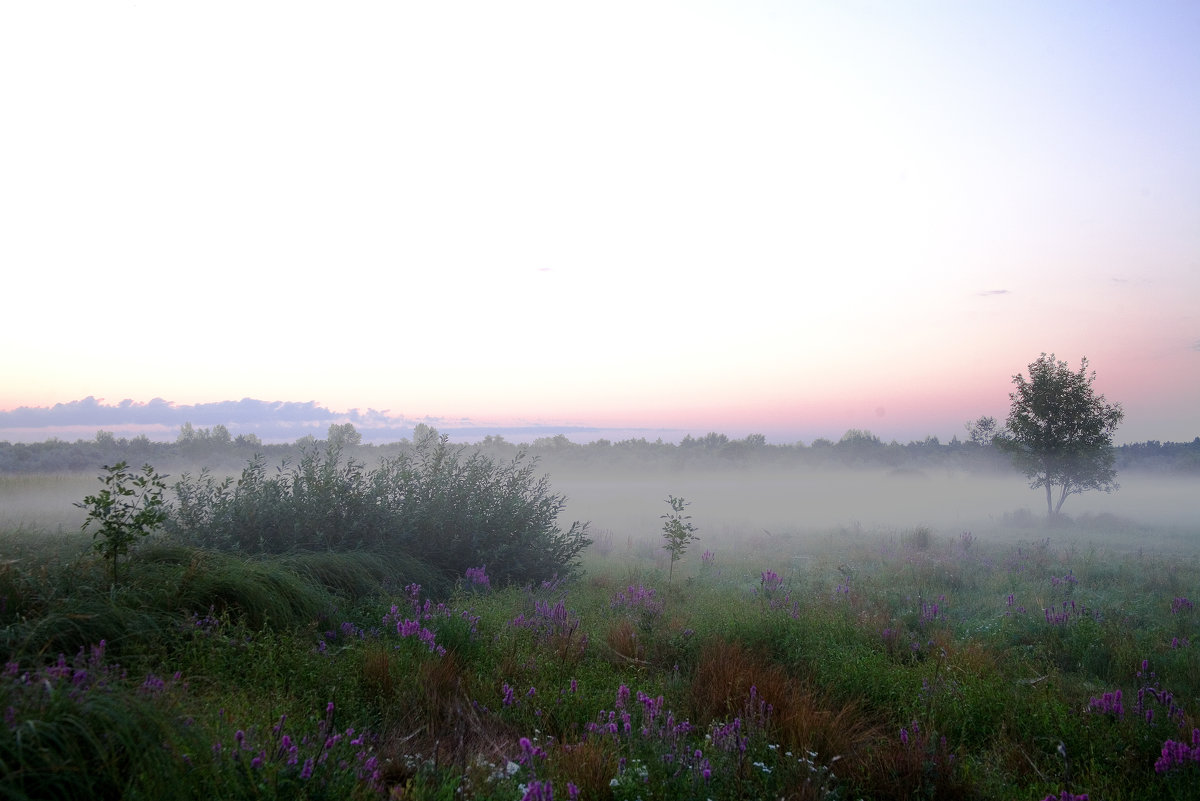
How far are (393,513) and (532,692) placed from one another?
5.51 metres

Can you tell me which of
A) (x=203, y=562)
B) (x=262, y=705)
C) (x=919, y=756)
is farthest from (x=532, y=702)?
(x=203, y=562)

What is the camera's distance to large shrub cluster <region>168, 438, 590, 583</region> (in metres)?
8.30

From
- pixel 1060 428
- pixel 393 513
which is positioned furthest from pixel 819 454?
pixel 393 513

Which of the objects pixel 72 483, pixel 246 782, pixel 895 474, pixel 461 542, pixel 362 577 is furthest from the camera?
pixel 895 474

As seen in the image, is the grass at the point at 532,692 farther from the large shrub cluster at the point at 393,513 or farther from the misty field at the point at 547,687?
the large shrub cluster at the point at 393,513

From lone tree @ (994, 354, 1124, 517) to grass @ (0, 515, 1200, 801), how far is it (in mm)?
24247

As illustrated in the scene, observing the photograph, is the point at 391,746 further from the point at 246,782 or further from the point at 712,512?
the point at 712,512

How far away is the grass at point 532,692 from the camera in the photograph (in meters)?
2.91

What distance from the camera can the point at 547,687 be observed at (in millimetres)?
4695

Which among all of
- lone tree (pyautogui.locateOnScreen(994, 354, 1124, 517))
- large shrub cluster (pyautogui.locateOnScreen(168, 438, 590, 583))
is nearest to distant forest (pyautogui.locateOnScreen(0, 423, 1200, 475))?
lone tree (pyautogui.locateOnScreen(994, 354, 1124, 517))

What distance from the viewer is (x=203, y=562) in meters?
5.76

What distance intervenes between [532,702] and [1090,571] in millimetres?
13509

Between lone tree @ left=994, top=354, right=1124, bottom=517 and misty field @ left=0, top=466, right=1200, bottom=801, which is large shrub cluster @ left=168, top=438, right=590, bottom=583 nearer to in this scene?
misty field @ left=0, top=466, right=1200, bottom=801

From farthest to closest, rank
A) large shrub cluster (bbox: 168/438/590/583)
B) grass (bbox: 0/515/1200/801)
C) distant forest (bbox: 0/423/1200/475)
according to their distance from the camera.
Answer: distant forest (bbox: 0/423/1200/475), large shrub cluster (bbox: 168/438/590/583), grass (bbox: 0/515/1200/801)
